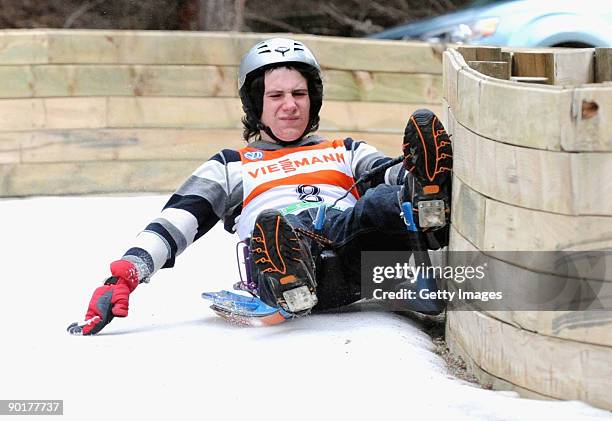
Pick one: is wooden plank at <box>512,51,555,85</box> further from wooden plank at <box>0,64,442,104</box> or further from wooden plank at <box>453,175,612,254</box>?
wooden plank at <box>0,64,442,104</box>

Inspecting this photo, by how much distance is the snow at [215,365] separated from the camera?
3088 mm

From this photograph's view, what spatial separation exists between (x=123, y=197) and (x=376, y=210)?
331 centimetres

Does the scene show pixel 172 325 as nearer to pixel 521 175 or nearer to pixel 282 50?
pixel 282 50

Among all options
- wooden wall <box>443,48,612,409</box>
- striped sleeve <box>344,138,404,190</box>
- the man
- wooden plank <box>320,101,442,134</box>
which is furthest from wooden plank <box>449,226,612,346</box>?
wooden plank <box>320,101,442,134</box>

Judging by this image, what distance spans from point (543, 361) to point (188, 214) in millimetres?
1725

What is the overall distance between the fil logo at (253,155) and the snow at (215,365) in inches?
24.4

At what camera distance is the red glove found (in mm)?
3980

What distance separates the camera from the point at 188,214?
14.3 feet

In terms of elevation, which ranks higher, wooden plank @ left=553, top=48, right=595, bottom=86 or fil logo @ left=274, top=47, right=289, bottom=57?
fil logo @ left=274, top=47, right=289, bottom=57

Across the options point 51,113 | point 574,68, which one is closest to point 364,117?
point 51,113

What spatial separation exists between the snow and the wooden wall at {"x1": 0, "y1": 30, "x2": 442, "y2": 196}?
2175mm

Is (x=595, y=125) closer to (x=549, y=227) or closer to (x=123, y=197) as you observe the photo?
(x=549, y=227)

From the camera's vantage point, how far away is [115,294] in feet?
13.2

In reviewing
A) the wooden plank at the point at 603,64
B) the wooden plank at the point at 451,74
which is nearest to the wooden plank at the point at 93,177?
the wooden plank at the point at 603,64
